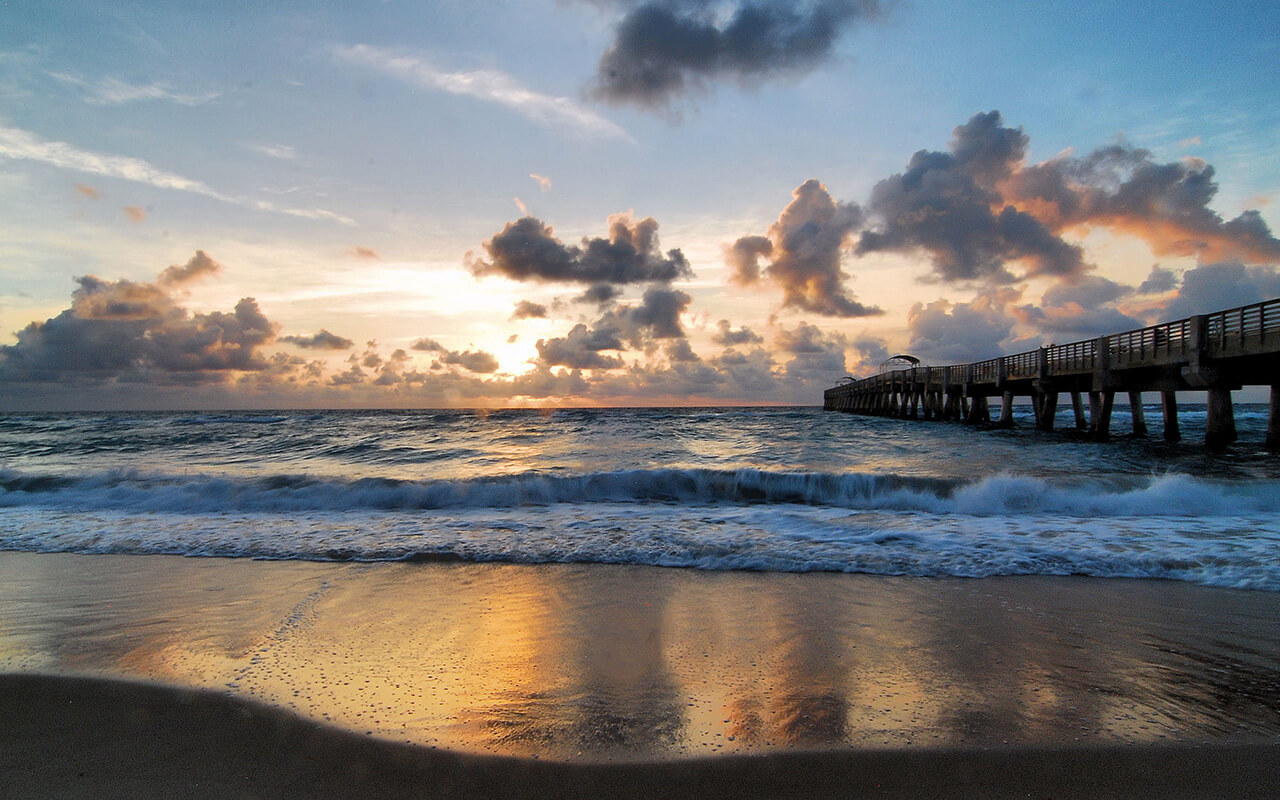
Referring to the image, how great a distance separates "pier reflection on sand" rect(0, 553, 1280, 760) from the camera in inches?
130

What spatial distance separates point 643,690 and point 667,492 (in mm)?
9783

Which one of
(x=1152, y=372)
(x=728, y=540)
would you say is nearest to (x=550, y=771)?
(x=728, y=540)

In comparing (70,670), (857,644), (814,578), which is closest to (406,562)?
(70,670)

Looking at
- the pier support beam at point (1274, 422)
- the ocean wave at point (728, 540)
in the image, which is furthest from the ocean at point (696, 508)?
the pier support beam at point (1274, 422)

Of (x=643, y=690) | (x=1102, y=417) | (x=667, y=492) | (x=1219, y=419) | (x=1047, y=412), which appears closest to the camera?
(x=643, y=690)

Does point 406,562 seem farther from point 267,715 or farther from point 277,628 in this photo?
point 267,715

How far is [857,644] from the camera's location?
459 centimetres

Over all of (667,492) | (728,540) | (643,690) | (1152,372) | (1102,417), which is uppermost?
(1152,372)

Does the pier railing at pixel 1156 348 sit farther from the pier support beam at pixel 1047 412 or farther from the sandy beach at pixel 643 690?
the sandy beach at pixel 643 690

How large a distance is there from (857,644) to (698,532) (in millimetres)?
4370

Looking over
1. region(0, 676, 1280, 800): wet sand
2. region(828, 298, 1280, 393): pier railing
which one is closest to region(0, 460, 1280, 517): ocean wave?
region(828, 298, 1280, 393): pier railing

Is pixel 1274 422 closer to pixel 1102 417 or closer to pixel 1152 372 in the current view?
pixel 1152 372

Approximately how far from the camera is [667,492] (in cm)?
1355

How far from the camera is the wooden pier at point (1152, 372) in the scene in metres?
16.1
